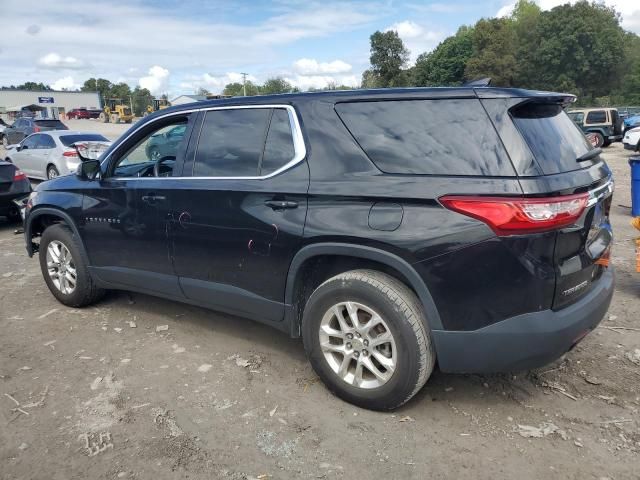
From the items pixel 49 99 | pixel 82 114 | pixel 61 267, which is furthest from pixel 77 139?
pixel 49 99

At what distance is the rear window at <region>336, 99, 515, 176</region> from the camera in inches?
105

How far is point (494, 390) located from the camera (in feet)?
10.9

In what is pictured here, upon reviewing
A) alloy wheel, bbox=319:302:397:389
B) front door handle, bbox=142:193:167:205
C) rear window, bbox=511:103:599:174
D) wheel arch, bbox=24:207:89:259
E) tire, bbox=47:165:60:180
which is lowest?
alloy wheel, bbox=319:302:397:389

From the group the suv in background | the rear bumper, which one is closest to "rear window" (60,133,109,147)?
the rear bumper

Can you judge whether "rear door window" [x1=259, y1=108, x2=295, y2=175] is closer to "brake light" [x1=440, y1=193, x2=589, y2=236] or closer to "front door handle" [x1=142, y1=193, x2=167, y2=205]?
"front door handle" [x1=142, y1=193, x2=167, y2=205]

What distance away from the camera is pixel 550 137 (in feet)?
9.27

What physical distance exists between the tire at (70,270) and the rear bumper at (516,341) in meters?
3.28

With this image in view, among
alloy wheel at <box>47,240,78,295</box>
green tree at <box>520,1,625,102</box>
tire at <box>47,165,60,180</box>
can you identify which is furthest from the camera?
green tree at <box>520,1,625,102</box>

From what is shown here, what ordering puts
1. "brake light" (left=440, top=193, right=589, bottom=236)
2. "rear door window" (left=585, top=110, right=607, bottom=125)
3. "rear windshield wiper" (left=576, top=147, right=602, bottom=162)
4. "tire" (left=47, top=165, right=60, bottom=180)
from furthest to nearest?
1. "rear door window" (left=585, top=110, right=607, bottom=125)
2. "tire" (left=47, top=165, right=60, bottom=180)
3. "rear windshield wiper" (left=576, top=147, right=602, bottom=162)
4. "brake light" (left=440, top=193, right=589, bottom=236)

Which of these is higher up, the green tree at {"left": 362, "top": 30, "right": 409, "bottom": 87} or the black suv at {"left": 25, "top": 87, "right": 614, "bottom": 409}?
the green tree at {"left": 362, "top": 30, "right": 409, "bottom": 87}

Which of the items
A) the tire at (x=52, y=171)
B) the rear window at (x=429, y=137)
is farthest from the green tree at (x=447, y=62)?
the rear window at (x=429, y=137)

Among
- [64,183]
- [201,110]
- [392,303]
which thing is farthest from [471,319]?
[64,183]

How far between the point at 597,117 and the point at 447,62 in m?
60.2

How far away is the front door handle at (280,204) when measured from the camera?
3.19 m
